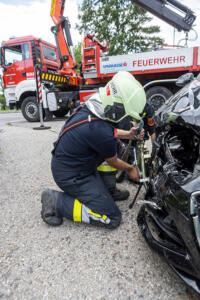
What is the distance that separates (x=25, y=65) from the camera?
7.16 meters

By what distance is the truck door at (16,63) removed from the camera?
709cm

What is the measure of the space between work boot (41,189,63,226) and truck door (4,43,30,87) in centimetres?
633

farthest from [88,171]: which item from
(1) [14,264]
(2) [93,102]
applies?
(1) [14,264]

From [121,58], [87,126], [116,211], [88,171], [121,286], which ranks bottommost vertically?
[121,286]

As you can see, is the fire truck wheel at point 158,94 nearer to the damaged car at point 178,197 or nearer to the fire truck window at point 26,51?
the damaged car at point 178,197

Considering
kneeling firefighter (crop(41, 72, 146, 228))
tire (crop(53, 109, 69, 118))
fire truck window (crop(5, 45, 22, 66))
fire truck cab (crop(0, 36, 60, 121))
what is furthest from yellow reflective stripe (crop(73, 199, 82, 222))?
tire (crop(53, 109, 69, 118))

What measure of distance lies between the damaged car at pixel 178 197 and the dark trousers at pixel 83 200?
369 mm

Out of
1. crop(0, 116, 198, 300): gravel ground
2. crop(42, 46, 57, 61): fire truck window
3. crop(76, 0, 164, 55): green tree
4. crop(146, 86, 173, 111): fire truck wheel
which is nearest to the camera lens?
crop(0, 116, 198, 300): gravel ground

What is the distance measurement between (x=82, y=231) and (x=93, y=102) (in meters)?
1.08

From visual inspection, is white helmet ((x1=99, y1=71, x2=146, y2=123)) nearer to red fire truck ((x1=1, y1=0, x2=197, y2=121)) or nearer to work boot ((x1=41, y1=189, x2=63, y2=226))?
work boot ((x1=41, y1=189, x2=63, y2=226))

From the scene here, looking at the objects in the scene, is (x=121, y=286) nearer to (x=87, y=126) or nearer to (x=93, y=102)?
(x=87, y=126)

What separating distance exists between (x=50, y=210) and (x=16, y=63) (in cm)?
675

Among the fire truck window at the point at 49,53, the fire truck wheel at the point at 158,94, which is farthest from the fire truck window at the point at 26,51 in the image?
the fire truck wheel at the point at 158,94

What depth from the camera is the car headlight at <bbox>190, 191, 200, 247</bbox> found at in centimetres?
104
